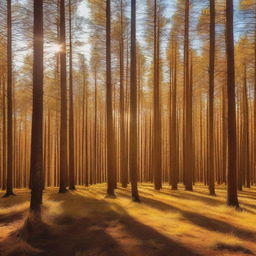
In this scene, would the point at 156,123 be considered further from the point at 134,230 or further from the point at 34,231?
the point at 34,231

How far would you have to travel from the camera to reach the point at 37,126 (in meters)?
7.12

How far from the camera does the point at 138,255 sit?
482 centimetres

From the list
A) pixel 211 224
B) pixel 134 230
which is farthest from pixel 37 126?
pixel 211 224

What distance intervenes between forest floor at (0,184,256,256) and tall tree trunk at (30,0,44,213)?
64 cm

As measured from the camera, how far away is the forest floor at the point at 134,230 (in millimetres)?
5113

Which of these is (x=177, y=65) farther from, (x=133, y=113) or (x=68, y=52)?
(x=133, y=113)

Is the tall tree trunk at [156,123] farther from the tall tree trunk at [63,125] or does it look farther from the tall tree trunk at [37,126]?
the tall tree trunk at [37,126]

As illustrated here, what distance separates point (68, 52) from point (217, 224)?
12.7 meters

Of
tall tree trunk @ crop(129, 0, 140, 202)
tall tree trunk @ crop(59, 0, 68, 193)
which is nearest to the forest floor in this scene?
tall tree trunk @ crop(129, 0, 140, 202)

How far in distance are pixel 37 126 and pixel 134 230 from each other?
3.82m

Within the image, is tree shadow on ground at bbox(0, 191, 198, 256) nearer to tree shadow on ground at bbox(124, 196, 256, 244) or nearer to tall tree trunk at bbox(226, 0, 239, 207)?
tree shadow on ground at bbox(124, 196, 256, 244)

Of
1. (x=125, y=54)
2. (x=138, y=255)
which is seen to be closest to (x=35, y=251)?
(x=138, y=255)

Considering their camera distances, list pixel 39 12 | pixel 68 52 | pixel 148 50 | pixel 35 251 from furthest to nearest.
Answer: pixel 148 50, pixel 68 52, pixel 39 12, pixel 35 251

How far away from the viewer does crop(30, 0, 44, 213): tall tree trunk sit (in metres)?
7.05
